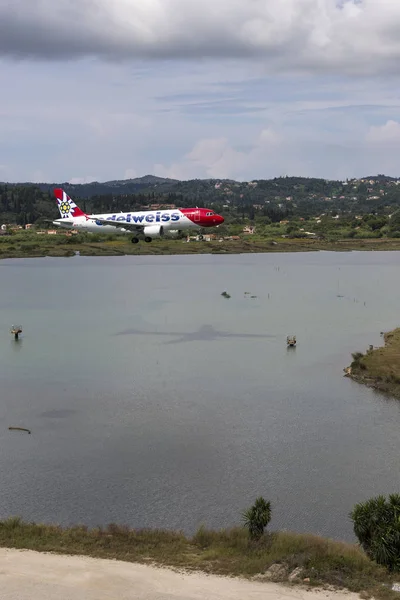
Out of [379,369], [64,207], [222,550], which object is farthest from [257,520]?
[64,207]

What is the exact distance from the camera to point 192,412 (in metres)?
56.7

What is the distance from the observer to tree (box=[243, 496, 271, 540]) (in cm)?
3300

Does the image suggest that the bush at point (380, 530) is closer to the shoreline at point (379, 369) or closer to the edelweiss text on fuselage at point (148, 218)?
the shoreline at point (379, 369)

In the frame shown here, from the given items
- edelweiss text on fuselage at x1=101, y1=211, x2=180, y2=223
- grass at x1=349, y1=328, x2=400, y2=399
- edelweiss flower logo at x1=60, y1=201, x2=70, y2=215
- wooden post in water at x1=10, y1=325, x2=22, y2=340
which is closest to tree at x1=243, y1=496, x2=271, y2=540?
grass at x1=349, y1=328, x2=400, y2=399

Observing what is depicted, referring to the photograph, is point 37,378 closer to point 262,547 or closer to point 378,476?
point 378,476

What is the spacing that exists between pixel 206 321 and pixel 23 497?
60592mm

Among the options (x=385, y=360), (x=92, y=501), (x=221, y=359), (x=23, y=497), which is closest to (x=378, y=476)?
(x=92, y=501)

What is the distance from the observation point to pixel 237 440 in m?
49.8

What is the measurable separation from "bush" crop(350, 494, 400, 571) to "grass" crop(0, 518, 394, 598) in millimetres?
486

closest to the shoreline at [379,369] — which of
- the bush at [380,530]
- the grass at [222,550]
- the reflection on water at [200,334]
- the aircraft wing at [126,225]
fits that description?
the reflection on water at [200,334]

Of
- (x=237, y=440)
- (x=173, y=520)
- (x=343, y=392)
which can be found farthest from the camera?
(x=343, y=392)

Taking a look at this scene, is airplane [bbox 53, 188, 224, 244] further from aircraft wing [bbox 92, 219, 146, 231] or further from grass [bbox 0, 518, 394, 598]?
grass [bbox 0, 518, 394, 598]

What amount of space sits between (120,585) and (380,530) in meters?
10.5

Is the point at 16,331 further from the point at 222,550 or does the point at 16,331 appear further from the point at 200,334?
the point at 222,550
